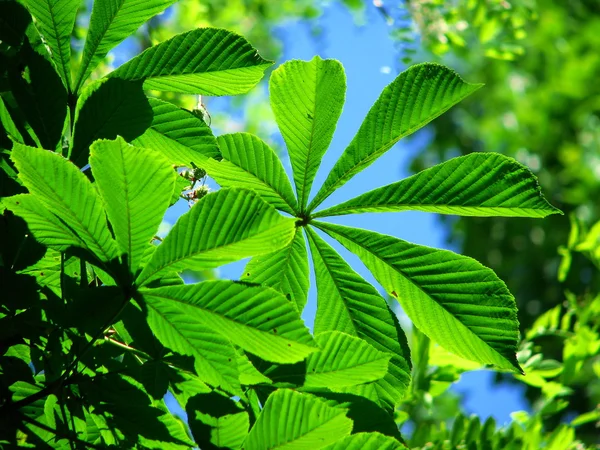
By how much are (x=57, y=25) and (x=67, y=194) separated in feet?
1.19

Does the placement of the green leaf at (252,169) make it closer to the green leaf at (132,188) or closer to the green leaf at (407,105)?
the green leaf at (407,105)

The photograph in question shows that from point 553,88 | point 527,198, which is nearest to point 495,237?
point 553,88

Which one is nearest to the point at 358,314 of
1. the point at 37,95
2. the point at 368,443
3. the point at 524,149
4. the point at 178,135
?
the point at 368,443

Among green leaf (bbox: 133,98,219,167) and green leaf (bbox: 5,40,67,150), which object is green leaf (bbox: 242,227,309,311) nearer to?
green leaf (bbox: 133,98,219,167)

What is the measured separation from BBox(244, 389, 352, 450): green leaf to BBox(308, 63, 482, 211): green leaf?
429 mm

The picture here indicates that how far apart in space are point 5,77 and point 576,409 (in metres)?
13.5

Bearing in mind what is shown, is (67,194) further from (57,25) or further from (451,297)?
(451,297)

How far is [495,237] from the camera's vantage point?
1480 cm

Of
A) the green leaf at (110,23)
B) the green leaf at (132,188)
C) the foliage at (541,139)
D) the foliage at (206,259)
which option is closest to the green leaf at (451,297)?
the foliage at (206,259)

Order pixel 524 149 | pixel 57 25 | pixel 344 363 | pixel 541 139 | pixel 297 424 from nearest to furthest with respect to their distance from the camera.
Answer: pixel 297 424 < pixel 344 363 < pixel 57 25 < pixel 524 149 < pixel 541 139

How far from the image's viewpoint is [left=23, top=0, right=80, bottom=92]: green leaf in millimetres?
1024

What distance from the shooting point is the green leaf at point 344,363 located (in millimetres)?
927

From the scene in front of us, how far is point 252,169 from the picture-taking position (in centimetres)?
107

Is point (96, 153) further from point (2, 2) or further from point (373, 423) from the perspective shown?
point (373, 423)
